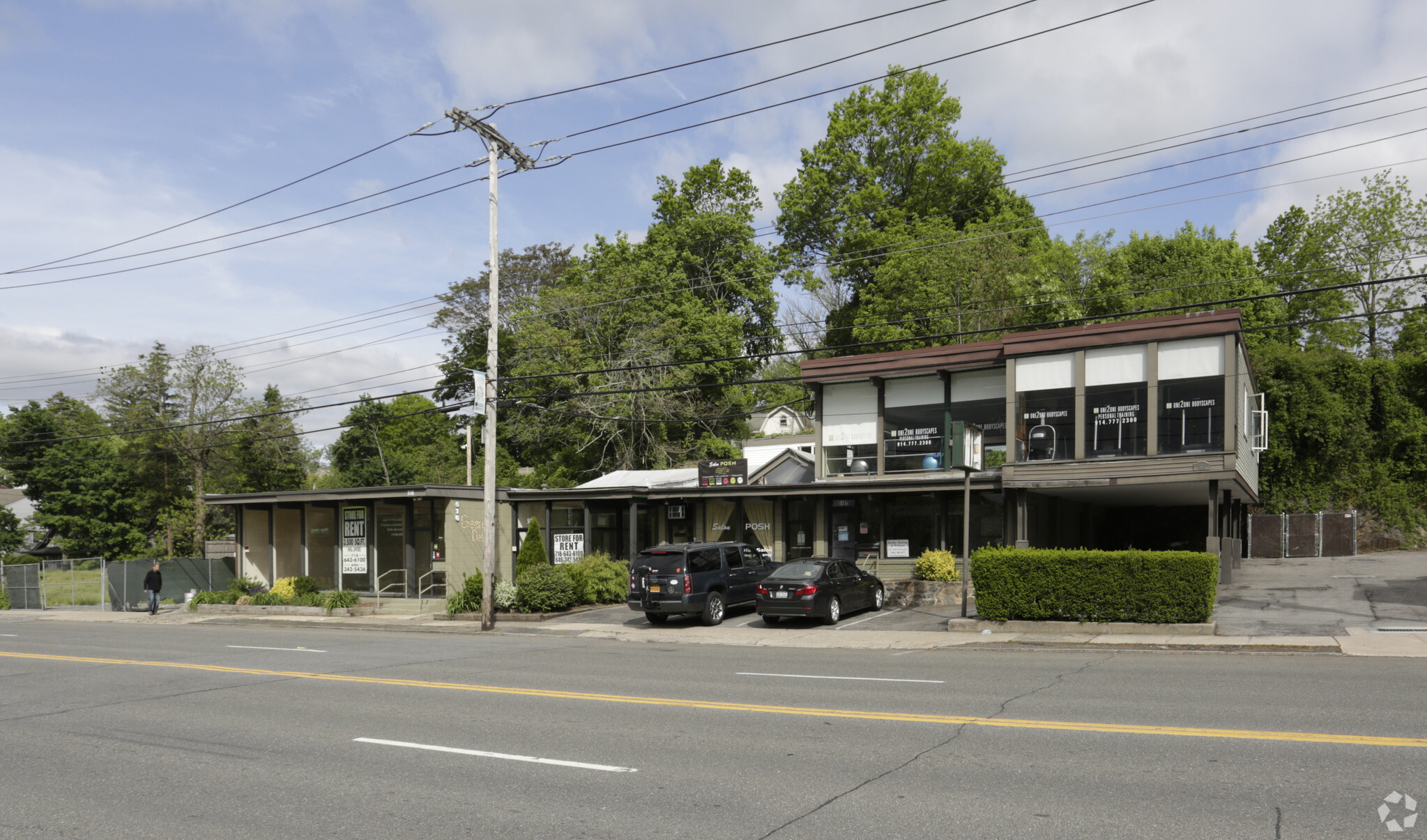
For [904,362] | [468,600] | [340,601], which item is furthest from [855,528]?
[340,601]

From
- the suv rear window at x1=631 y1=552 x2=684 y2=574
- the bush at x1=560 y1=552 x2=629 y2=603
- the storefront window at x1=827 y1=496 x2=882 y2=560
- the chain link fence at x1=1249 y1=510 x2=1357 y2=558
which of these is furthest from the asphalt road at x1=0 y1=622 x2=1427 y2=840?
the chain link fence at x1=1249 y1=510 x2=1357 y2=558

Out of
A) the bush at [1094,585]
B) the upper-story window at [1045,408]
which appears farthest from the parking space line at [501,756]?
the upper-story window at [1045,408]

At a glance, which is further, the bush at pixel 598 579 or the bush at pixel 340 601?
the bush at pixel 340 601

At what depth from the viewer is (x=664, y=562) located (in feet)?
73.3

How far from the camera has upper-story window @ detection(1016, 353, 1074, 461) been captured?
24.2 metres

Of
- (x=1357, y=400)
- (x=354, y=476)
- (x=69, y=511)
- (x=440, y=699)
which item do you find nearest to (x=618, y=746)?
(x=440, y=699)

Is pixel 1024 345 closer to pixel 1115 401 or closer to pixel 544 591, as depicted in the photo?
Result: pixel 1115 401

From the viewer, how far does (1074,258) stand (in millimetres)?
44562

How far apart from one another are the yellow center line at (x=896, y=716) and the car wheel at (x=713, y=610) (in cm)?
956

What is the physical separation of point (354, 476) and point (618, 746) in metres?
61.7

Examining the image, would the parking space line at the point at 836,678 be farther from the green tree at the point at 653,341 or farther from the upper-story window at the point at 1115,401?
the green tree at the point at 653,341

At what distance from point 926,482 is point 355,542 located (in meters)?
19.9

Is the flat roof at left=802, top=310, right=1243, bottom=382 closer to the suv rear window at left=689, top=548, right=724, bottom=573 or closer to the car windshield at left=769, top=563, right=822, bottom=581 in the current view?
the suv rear window at left=689, top=548, right=724, bottom=573

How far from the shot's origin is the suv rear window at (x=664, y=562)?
22047mm
